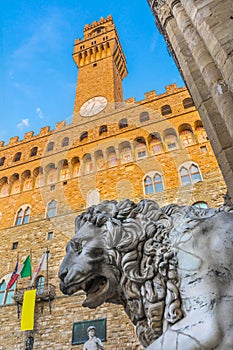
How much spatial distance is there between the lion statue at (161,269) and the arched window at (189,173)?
1217 centimetres

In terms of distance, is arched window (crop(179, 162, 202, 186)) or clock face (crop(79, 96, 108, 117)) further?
clock face (crop(79, 96, 108, 117))

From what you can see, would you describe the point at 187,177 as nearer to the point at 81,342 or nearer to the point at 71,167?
the point at 71,167

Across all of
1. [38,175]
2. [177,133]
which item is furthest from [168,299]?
[38,175]

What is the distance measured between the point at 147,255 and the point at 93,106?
19683 millimetres

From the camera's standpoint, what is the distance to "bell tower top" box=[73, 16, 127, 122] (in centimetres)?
2027

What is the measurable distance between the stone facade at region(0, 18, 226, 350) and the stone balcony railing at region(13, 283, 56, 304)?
0.90 ft

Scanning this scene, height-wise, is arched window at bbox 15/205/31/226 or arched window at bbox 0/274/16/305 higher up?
arched window at bbox 15/205/31/226

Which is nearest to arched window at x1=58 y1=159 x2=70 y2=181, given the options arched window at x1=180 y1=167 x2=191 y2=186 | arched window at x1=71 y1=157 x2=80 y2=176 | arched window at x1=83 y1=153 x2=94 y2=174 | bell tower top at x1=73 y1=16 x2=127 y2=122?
arched window at x1=71 y1=157 x2=80 y2=176

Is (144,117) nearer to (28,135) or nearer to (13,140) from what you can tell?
(28,135)

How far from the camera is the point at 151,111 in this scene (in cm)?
1712

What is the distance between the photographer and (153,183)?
1396 cm

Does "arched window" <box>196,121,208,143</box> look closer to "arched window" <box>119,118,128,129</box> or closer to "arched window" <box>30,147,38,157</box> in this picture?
"arched window" <box>119,118,128,129</box>

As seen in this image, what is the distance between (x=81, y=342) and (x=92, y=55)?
22920 mm

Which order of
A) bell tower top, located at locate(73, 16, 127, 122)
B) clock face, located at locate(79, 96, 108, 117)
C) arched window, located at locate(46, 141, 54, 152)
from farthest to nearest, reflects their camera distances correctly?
bell tower top, located at locate(73, 16, 127, 122) → clock face, located at locate(79, 96, 108, 117) → arched window, located at locate(46, 141, 54, 152)
